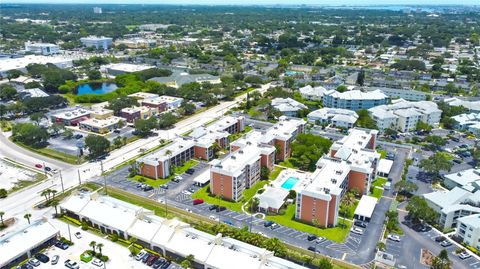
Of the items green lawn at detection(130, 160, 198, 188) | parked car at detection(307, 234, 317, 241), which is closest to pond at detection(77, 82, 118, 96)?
green lawn at detection(130, 160, 198, 188)

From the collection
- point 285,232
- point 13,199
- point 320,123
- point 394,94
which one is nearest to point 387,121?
point 320,123

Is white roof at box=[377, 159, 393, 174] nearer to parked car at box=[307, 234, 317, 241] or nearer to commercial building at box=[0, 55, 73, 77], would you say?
parked car at box=[307, 234, 317, 241]

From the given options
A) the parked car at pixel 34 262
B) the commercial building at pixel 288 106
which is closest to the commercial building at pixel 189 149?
the commercial building at pixel 288 106

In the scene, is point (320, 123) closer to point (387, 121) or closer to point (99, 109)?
point (387, 121)

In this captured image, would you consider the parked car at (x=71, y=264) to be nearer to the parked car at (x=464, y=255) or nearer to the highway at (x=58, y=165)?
the highway at (x=58, y=165)

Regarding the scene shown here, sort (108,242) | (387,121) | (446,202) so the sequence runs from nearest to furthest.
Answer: (108,242)
(446,202)
(387,121)

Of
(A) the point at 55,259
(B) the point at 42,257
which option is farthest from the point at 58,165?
(A) the point at 55,259

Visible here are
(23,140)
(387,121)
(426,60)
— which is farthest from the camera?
(426,60)

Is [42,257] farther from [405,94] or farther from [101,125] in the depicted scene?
[405,94]
